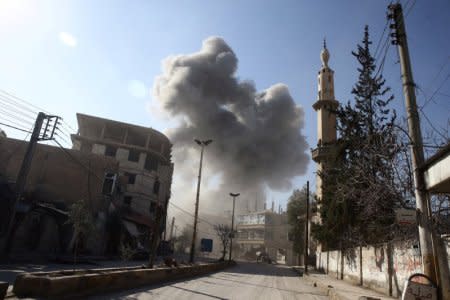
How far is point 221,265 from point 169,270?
617 inches

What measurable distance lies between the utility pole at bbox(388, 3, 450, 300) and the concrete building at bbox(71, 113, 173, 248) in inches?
1261

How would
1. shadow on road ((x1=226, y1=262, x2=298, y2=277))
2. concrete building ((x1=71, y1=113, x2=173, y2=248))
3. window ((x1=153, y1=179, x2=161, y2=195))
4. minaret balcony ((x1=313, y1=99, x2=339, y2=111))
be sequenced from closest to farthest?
shadow on road ((x1=226, y1=262, x2=298, y2=277)) < minaret balcony ((x1=313, y1=99, x2=339, y2=111)) < concrete building ((x1=71, y1=113, x2=173, y2=248)) < window ((x1=153, y1=179, x2=161, y2=195))

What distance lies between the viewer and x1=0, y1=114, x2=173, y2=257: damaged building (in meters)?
22.4

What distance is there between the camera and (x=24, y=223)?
2275 centimetres

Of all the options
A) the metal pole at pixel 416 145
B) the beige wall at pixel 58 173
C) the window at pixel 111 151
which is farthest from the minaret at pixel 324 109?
the metal pole at pixel 416 145

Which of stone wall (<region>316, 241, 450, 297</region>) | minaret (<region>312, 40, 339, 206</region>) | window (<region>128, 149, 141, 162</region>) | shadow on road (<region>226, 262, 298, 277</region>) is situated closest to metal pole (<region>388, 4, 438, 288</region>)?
stone wall (<region>316, 241, 450, 297</region>)

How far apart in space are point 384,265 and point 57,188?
25.0 m

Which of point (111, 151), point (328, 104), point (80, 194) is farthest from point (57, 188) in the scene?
point (328, 104)

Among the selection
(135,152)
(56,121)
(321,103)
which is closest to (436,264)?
(56,121)

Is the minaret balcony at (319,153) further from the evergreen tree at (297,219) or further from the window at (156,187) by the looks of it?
the window at (156,187)

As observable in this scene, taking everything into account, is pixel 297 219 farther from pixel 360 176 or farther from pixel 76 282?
pixel 76 282

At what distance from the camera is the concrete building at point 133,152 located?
38906 mm

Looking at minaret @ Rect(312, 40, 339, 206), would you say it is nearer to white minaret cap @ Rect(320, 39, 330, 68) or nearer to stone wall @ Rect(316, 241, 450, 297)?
white minaret cap @ Rect(320, 39, 330, 68)

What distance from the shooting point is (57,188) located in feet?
87.9
